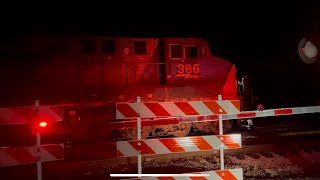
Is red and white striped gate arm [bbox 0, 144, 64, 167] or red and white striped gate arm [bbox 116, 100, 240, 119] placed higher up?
red and white striped gate arm [bbox 116, 100, 240, 119]

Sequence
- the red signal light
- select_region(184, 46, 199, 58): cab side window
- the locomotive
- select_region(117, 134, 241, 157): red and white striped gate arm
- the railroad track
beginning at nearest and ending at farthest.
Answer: the red signal light
select_region(117, 134, 241, 157): red and white striped gate arm
the railroad track
the locomotive
select_region(184, 46, 199, 58): cab side window

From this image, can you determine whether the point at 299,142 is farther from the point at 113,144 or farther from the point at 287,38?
the point at 287,38

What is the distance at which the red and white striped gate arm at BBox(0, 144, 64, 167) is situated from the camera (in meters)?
4.07

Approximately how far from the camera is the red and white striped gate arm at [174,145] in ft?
14.7

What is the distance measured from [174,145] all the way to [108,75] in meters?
7.12

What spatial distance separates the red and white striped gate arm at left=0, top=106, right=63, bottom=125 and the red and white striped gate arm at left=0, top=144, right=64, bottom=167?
14.0 inches

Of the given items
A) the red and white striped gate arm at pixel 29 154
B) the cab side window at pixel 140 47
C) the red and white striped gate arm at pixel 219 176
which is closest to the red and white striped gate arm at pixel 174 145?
the red and white striped gate arm at pixel 219 176

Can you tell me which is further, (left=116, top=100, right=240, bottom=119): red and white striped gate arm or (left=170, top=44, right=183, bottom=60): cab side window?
(left=170, top=44, right=183, bottom=60): cab side window

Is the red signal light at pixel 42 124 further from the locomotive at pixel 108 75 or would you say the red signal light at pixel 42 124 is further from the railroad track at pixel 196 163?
the locomotive at pixel 108 75

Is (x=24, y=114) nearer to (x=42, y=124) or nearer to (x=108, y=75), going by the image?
(x=42, y=124)

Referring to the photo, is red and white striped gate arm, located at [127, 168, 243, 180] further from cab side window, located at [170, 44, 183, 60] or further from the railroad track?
cab side window, located at [170, 44, 183, 60]

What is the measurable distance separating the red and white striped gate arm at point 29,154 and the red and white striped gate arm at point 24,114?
35 centimetres

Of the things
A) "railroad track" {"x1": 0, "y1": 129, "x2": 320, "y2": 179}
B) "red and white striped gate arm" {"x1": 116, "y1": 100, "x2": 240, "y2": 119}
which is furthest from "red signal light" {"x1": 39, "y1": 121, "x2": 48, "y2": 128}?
"railroad track" {"x1": 0, "y1": 129, "x2": 320, "y2": 179}

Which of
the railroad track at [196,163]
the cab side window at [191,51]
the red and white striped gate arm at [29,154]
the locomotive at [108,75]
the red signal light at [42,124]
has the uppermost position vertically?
the cab side window at [191,51]
